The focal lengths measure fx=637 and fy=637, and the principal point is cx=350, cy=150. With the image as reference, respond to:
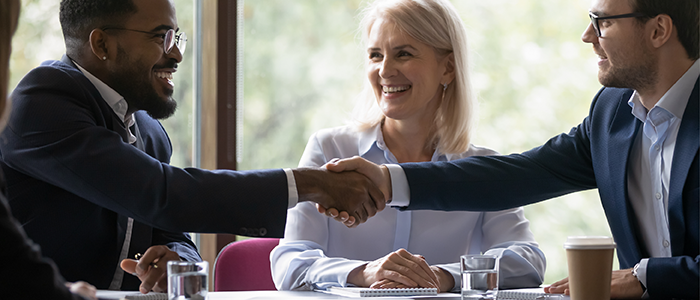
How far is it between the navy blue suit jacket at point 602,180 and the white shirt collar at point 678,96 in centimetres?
3

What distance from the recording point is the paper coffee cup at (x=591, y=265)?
1295mm

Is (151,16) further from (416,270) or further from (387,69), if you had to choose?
(416,270)

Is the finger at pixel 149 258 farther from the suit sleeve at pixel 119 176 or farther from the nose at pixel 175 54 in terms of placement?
the nose at pixel 175 54

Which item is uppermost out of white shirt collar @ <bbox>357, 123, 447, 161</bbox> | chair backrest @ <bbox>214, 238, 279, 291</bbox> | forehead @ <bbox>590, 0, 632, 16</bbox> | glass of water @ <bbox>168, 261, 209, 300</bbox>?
forehead @ <bbox>590, 0, 632, 16</bbox>

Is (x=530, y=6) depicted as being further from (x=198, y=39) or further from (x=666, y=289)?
(x=666, y=289)

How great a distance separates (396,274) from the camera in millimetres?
1779

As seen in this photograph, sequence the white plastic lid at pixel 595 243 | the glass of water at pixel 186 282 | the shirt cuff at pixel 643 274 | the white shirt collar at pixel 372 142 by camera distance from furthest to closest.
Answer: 1. the white shirt collar at pixel 372 142
2. the shirt cuff at pixel 643 274
3. the white plastic lid at pixel 595 243
4. the glass of water at pixel 186 282

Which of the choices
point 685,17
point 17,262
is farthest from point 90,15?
point 685,17

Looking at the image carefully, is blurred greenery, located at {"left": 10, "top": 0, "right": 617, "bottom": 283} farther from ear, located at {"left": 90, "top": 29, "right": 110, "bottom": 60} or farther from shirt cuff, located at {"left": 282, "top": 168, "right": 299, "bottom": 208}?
ear, located at {"left": 90, "top": 29, "right": 110, "bottom": 60}

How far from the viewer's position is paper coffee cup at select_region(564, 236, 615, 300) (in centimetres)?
129

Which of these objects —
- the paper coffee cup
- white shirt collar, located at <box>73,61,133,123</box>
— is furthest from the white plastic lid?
white shirt collar, located at <box>73,61,133,123</box>

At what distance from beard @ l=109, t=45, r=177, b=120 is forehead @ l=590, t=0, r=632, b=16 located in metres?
1.45

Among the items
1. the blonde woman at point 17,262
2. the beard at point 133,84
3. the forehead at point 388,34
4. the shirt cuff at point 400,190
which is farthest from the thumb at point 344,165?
the blonde woman at point 17,262

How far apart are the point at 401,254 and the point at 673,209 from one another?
0.73 meters
